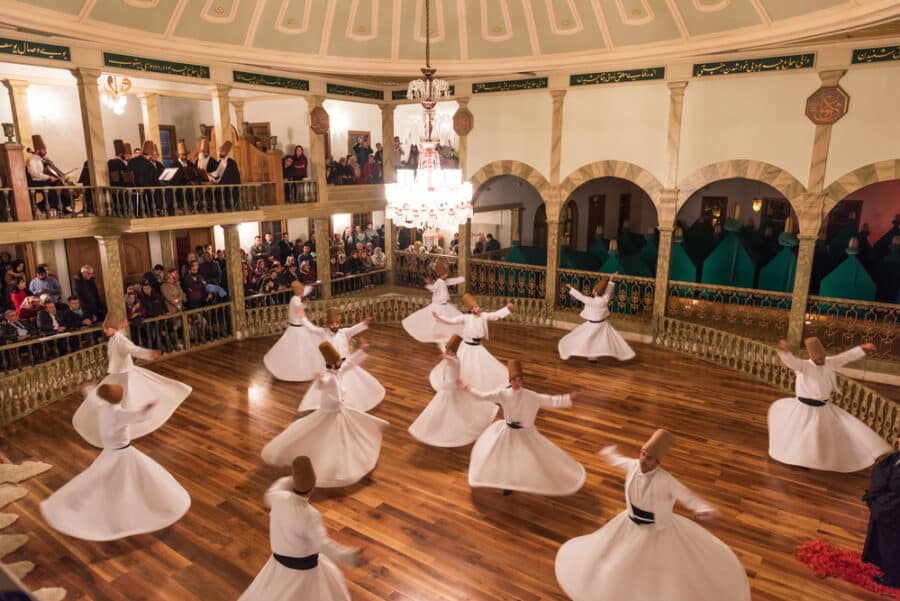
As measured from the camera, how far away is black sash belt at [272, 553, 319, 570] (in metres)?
4.07

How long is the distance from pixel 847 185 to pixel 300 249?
35.6 feet

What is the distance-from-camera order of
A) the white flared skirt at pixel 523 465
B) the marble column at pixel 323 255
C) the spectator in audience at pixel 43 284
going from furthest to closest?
the marble column at pixel 323 255
the spectator in audience at pixel 43 284
the white flared skirt at pixel 523 465

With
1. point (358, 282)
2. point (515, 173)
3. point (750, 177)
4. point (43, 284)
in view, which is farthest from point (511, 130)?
point (43, 284)

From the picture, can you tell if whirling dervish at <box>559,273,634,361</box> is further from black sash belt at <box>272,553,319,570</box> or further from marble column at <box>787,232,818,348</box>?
black sash belt at <box>272,553,319,570</box>

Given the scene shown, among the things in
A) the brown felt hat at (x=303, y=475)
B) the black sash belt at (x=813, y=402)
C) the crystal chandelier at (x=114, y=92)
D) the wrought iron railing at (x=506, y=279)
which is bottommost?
the black sash belt at (x=813, y=402)

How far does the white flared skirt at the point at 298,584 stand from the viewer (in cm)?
406

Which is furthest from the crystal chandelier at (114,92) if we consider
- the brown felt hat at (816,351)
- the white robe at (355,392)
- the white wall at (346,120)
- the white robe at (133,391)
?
the brown felt hat at (816,351)

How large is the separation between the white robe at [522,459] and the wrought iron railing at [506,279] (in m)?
7.41

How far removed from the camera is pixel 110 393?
533cm

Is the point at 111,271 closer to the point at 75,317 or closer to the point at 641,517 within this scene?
the point at 75,317

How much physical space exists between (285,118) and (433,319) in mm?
8630

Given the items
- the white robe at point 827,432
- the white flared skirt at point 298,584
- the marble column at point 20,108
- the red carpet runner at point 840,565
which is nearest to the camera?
the white flared skirt at point 298,584

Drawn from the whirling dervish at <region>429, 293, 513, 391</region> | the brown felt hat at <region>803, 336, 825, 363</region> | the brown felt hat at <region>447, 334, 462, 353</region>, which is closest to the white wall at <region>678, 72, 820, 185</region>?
the brown felt hat at <region>803, 336, 825, 363</region>

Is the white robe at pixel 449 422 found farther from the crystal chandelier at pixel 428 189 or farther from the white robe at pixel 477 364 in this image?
the crystal chandelier at pixel 428 189
